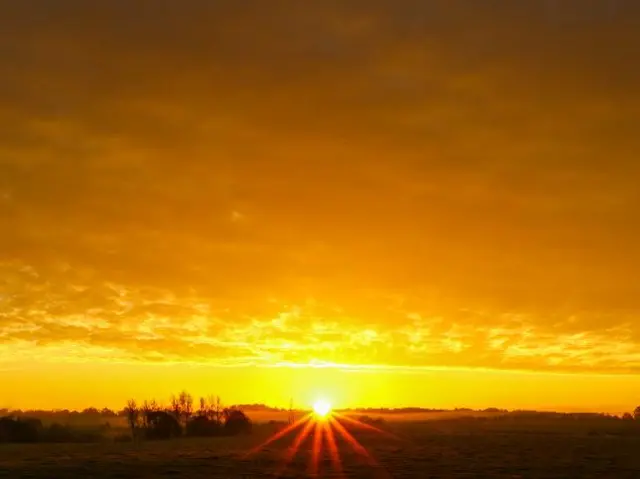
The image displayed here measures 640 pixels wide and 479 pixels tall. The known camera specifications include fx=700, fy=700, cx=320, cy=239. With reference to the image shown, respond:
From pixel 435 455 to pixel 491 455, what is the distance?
372 inches

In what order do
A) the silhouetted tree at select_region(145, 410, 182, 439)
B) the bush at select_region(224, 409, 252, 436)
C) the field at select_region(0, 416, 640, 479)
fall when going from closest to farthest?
the field at select_region(0, 416, 640, 479) → the silhouetted tree at select_region(145, 410, 182, 439) → the bush at select_region(224, 409, 252, 436)

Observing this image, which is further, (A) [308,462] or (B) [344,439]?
(B) [344,439]

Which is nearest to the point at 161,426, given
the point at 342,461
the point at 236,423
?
the point at 236,423

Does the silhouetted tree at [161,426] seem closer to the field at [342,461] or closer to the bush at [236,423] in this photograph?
the bush at [236,423]

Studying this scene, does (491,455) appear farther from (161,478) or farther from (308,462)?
(161,478)

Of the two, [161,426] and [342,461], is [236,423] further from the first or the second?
[342,461]

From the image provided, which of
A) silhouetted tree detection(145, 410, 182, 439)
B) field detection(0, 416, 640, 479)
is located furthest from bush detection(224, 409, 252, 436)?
field detection(0, 416, 640, 479)

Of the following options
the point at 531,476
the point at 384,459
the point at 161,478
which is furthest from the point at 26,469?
the point at 531,476

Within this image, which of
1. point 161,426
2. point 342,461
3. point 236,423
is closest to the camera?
point 342,461

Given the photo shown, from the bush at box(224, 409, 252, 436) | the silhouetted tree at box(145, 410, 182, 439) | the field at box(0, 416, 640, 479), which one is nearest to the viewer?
the field at box(0, 416, 640, 479)

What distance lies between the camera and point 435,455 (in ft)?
348

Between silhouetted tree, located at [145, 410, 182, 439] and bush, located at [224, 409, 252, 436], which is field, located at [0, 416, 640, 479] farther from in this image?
bush, located at [224, 409, 252, 436]

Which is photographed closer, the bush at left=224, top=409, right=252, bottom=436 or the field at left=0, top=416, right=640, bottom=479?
the field at left=0, top=416, right=640, bottom=479

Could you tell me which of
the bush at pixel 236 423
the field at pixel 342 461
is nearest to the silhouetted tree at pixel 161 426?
the bush at pixel 236 423
